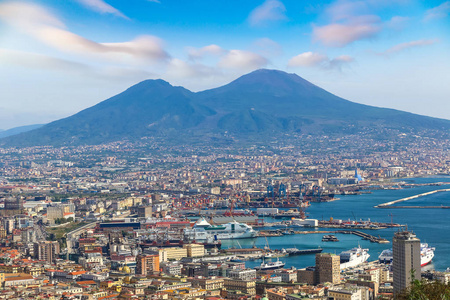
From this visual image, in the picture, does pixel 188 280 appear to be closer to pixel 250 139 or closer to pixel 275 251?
pixel 275 251

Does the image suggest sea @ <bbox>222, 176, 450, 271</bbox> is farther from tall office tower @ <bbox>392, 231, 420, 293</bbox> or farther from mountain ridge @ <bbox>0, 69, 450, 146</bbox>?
mountain ridge @ <bbox>0, 69, 450, 146</bbox>

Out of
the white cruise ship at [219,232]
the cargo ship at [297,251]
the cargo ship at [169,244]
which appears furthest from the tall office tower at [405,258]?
the white cruise ship at [219,232]

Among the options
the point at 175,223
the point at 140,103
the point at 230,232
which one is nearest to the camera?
the point at 230,232

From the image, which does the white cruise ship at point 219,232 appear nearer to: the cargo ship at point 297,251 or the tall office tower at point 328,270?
the cargo ship at point 297,251

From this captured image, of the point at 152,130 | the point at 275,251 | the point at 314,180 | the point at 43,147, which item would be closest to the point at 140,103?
the point at 152,130

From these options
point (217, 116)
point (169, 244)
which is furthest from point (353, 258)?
point (217, 116)

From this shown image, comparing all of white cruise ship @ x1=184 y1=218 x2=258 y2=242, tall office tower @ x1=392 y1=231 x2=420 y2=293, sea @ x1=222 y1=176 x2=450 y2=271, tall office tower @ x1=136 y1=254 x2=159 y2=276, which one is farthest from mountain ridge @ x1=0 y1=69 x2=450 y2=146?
tall office tower @ x1=392 y1=231 x2=420 y2=293

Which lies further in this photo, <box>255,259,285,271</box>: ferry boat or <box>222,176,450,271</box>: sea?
<box>222,176,450,271</box>: sea
